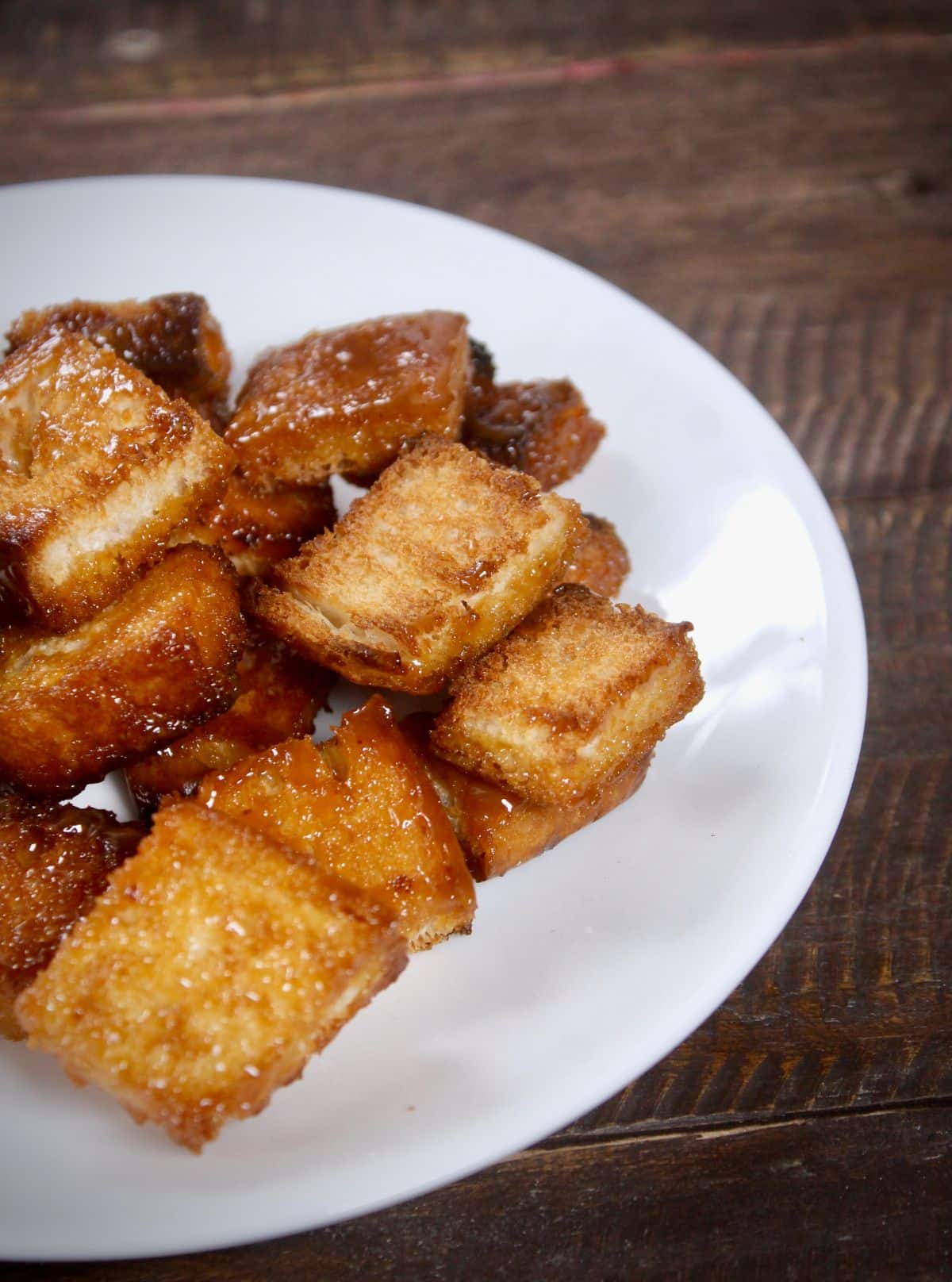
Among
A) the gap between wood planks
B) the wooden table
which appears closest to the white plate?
the wooden table

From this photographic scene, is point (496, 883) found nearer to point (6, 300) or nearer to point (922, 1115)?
point (922, 1115)

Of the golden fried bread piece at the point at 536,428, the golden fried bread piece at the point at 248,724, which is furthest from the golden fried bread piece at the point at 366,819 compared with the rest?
the golden fried bread piece at the point at 536,428

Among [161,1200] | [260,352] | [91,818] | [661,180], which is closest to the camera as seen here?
[161,1200]

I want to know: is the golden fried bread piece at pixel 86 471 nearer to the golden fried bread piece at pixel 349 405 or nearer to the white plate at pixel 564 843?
the golden fried bread piece at pixel 349 405

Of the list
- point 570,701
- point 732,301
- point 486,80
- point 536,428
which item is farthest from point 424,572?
point 486,80

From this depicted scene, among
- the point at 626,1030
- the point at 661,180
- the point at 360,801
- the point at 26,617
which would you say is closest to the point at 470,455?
the point at 360,801

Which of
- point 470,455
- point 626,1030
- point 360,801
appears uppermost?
point 470,455
